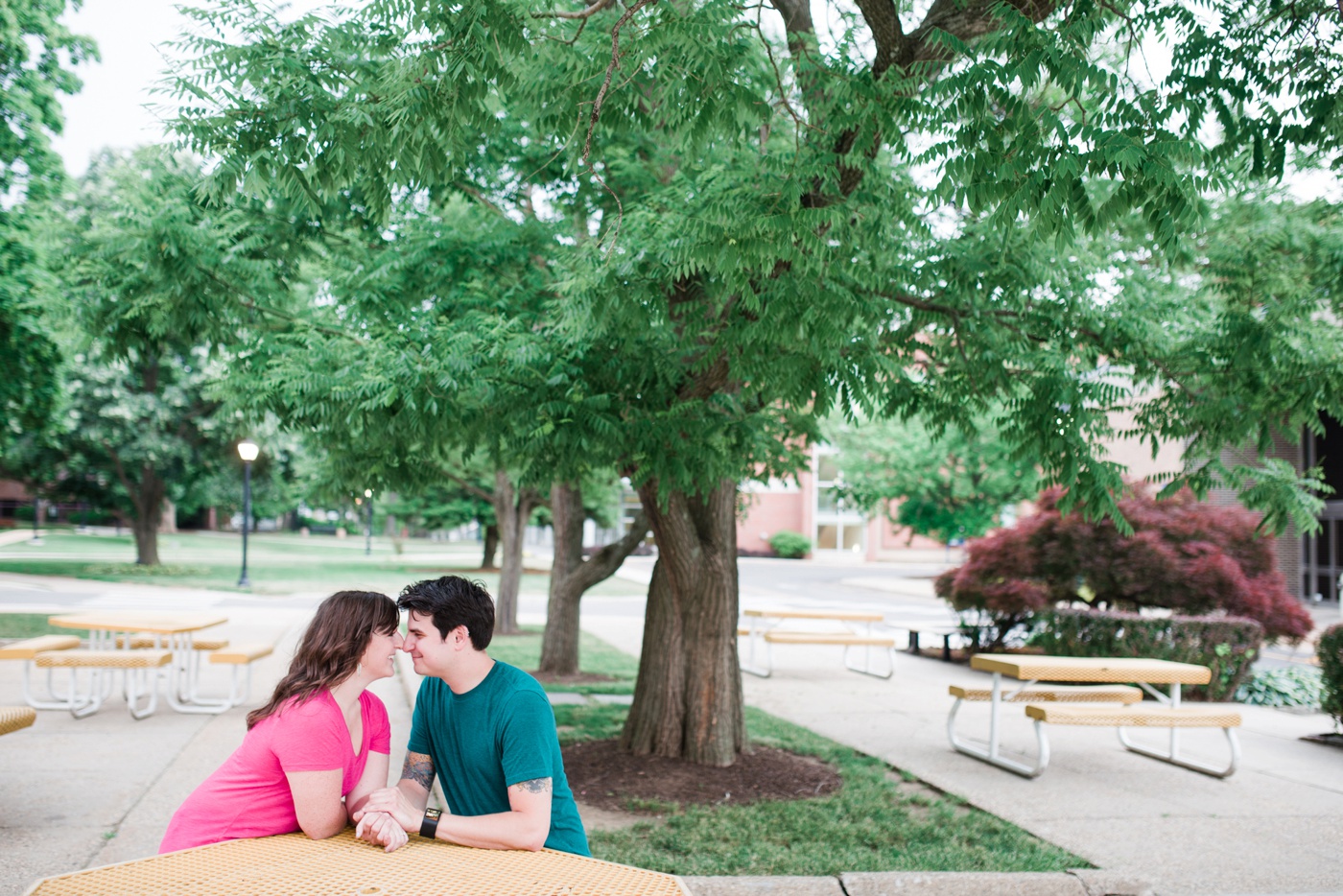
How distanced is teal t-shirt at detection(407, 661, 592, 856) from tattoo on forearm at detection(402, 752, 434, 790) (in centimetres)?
3

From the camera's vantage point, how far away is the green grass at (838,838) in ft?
17.5

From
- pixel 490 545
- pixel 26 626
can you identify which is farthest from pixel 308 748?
pixel 490 545

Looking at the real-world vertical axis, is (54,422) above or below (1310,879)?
above

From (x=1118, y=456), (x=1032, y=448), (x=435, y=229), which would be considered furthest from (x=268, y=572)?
(x=1032, y=448)

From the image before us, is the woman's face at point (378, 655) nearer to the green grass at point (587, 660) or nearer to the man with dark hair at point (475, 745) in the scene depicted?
the man with dark hair at point (475, 745)

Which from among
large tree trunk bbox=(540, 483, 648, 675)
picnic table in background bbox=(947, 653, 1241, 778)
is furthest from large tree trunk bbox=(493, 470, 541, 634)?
picnic table in background bbox=(947, 653, 1241, 778)

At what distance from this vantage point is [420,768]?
341 cm

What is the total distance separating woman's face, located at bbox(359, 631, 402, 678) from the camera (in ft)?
10.1

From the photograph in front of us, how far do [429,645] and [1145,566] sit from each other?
12.7m

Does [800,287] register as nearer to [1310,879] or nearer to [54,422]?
[1310,879]

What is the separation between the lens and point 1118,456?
31969mm

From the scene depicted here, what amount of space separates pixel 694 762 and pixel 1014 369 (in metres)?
3.67

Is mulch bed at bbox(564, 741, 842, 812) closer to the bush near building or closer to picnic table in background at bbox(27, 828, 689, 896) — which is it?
picnic table in background at bbox(27, 828, 689, 896)

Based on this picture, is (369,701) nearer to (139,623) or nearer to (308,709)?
(308,709)
